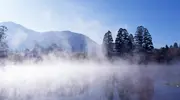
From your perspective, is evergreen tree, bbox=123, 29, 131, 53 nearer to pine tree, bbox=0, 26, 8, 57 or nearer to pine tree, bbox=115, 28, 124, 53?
pine tree, bbox=115, 28, 124, 53

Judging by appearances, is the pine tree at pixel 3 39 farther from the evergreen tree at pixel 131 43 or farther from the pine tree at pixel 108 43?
the evergreen tree at pixel 131 43

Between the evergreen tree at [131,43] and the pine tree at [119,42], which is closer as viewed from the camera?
the evergreen tree at [131,43]

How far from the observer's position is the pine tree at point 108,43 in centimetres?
6169

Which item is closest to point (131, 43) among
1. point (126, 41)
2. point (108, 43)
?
point (126, 41)

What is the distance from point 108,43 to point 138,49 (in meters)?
8.02

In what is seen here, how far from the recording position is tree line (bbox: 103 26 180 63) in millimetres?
56719

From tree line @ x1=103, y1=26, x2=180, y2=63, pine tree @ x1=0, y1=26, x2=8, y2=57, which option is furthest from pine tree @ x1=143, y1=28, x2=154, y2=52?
pine tree @ x1=0, y1=26, x2=8, y2=57

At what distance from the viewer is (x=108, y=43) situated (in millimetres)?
62656

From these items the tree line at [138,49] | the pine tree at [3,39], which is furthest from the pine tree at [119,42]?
the pine tree at [3,39]

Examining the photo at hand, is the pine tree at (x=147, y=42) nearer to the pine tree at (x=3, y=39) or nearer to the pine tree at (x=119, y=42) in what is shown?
the pine tree at (x=119, y=42)

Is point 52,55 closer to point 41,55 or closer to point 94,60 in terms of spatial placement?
point 41,55

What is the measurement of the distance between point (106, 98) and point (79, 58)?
54.5 meters

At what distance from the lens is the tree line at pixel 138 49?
5672cm

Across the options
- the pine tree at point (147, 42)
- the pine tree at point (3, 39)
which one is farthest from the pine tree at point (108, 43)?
the pine tree at point (3, 39)
